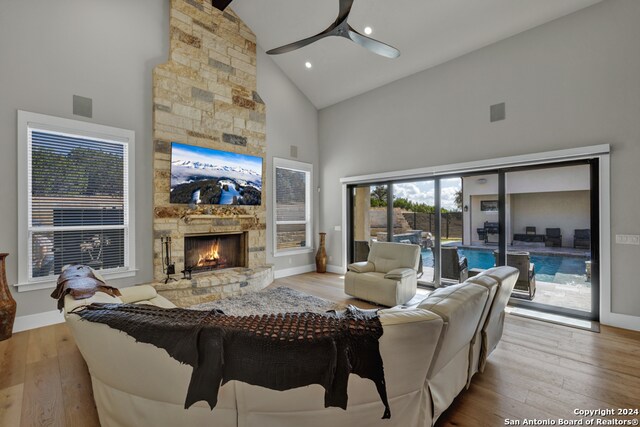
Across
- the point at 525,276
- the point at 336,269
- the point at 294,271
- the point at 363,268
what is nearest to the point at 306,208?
the point at 294,271

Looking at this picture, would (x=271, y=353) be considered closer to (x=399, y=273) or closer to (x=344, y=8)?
(x=344, y=8)

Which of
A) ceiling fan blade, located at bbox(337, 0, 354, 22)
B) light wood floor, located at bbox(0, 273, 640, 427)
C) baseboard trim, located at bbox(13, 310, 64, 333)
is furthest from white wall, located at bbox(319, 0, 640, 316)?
baseboard trim, located at bbox(13, 310, 64, 333)

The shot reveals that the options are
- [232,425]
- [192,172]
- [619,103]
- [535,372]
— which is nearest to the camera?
[232,425]

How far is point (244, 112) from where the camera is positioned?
568cm

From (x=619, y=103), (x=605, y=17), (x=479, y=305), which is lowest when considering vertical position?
(x=479, y=305)

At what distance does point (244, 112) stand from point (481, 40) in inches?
172

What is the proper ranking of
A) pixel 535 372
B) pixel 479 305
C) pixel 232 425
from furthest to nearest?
pixel 535 372, pixel 479 305, pixel 232 425

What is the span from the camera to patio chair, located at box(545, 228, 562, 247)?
13.4 ft

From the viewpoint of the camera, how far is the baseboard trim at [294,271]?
636 centimetres

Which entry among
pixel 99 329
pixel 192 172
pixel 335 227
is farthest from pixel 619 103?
pixel 192 172

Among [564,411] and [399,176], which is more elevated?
[399,176]

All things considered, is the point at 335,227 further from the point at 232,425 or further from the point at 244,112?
the point at 232,425

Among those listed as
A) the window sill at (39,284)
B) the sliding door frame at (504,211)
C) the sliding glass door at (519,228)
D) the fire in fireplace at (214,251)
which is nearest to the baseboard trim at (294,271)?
the fire in fireplace at (214,251)

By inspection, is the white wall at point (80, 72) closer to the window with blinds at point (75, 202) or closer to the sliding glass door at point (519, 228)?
the window with blinds at point (75, 202)
